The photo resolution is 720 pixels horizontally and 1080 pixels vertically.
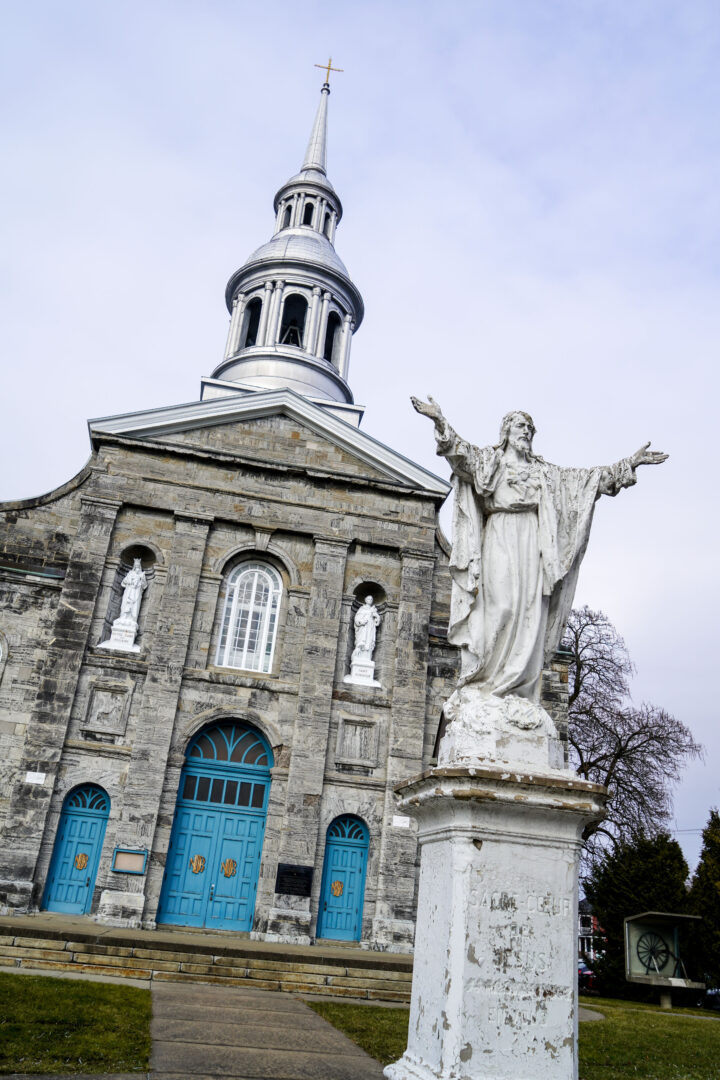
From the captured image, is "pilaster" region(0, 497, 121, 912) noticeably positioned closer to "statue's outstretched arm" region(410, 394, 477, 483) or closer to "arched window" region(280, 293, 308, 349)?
"arched window" region(280, 293, 308, 349)

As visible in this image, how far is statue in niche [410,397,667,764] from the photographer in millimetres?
4934

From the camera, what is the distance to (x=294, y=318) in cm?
3089

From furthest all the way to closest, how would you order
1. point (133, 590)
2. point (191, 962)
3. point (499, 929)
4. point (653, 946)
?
1. point (133, 590)
2. point (653, 946)
3. point (191, 962)
4. point (499, 929)

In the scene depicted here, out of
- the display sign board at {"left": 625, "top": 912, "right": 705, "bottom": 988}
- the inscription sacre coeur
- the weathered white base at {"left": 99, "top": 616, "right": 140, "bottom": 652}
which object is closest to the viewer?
the inscription sacre coeur

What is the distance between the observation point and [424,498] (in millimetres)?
21188

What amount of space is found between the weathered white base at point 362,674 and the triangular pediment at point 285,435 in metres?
4.47

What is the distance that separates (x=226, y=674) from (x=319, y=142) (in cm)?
2671

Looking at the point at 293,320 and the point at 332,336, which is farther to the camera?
the point at 332,336

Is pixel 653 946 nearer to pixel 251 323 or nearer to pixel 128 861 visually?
pixel 128 861

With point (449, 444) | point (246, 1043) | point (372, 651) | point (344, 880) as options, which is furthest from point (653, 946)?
point (449, 444)

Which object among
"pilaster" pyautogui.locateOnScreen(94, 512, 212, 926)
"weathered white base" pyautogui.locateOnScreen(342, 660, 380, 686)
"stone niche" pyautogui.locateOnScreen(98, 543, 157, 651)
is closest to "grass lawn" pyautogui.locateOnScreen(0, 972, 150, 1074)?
"pilaster" pyautogui.locateOnScreen(94, 512, 212, 926)

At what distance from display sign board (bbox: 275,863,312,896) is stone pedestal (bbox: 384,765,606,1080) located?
13.6m

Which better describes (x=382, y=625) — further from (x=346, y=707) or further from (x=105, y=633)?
(x=105, y=633)

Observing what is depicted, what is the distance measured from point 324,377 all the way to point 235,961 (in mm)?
19175
